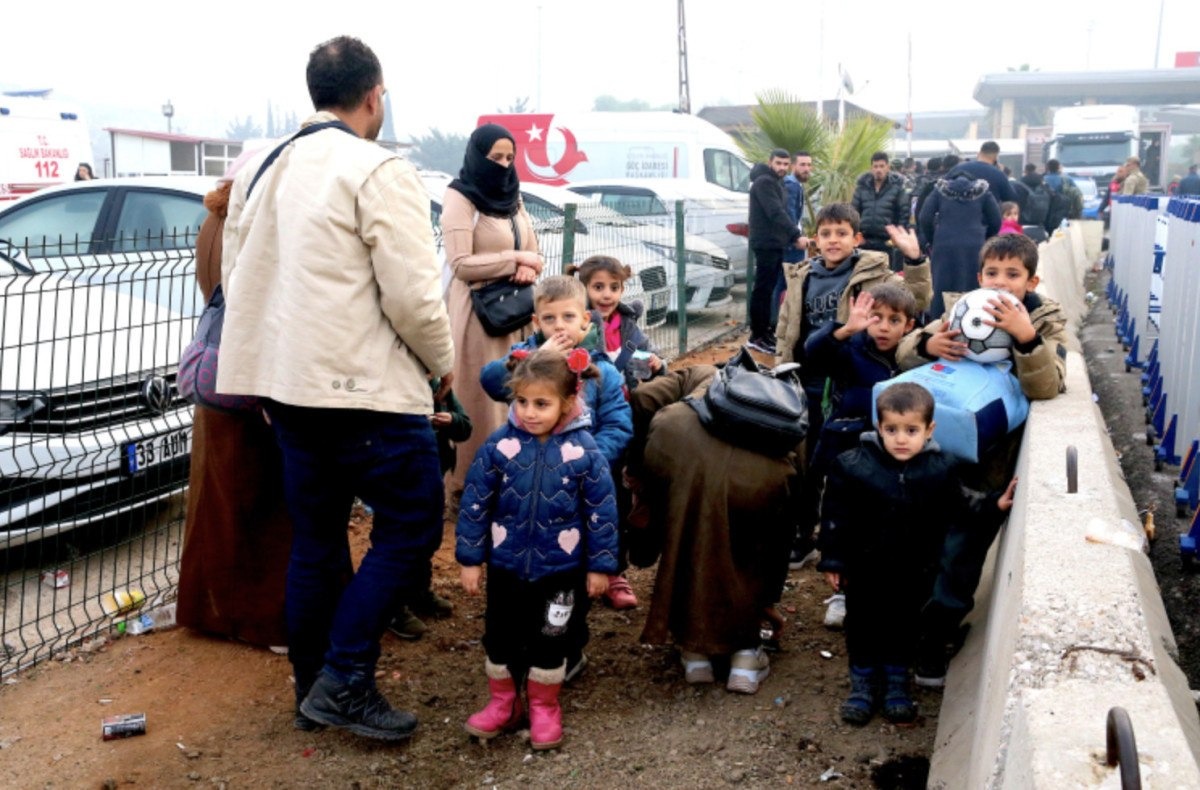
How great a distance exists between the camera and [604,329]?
4910 millimetres

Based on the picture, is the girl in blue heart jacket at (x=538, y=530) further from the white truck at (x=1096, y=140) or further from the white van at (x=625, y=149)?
the white truck at (x=1096, y=140)

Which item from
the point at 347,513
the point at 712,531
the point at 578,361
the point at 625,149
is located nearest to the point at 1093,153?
the point at 625,149

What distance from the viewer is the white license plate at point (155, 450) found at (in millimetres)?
5137

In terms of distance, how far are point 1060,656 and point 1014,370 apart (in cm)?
215

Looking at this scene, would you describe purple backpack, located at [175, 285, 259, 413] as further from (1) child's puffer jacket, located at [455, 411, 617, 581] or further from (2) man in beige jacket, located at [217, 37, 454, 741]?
(1) child's puffer jacket, located at [455, 411, 617, 581]

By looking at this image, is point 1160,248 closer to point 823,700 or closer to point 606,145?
point 823,700

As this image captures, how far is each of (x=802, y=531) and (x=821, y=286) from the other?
1.14 meters

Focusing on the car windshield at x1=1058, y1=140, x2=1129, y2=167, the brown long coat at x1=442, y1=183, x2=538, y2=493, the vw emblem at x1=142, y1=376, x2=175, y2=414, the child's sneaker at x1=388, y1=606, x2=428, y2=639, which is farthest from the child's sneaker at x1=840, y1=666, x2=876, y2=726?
the car windshield at x1=1058, y1=140, x2=1129, y2=167

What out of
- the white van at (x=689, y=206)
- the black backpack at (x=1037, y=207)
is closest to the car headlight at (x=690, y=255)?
the white van at (x=689, y=206)

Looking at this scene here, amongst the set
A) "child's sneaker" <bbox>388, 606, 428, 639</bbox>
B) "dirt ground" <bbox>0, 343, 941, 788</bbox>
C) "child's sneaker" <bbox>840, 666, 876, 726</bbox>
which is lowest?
"dirt ground" <bbox>0, 343, 941, 788</bbox>

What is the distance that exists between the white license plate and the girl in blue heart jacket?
198 centimetres

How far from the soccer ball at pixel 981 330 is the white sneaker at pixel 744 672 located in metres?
1.37

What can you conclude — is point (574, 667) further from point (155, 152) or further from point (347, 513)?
point (155, 152)

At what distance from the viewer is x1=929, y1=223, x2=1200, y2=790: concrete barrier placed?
83.7 inches
